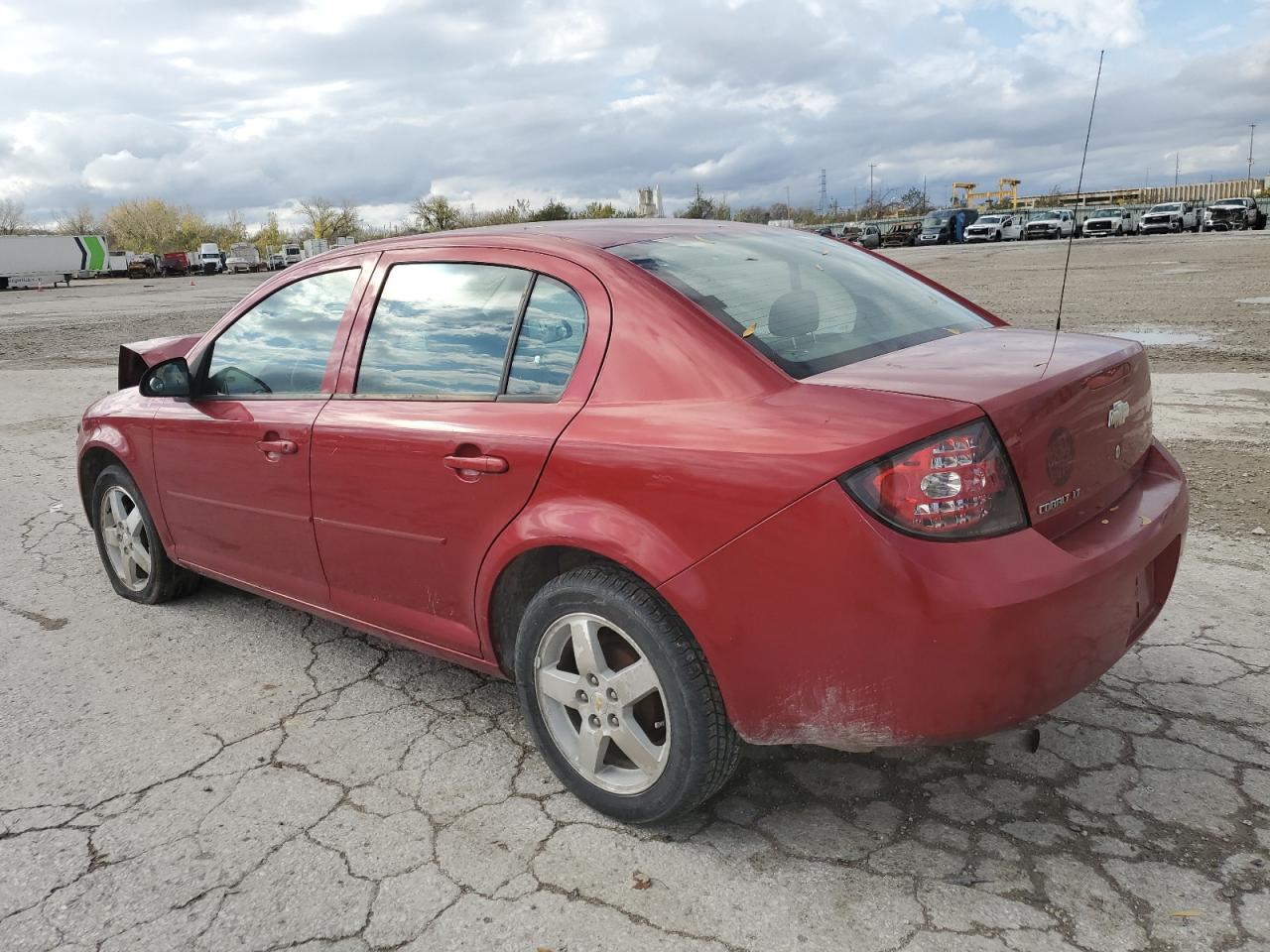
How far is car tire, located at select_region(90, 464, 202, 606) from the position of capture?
4367mm

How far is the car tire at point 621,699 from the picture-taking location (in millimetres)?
2428

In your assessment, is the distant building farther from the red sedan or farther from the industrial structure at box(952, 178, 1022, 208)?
the industrial structure at box(952, 178, 1022, 208)

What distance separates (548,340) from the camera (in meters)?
2.80

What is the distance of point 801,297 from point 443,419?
1.12 meters

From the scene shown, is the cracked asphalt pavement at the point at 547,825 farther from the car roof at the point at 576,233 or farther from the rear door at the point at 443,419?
the car roof at the point at 576,233

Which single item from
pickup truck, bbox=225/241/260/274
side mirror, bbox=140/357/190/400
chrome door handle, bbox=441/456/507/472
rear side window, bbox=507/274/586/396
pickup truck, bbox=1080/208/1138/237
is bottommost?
chrome door handle, bbox=441/456/507/472

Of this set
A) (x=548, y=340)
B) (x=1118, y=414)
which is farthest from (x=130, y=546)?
(x=1118, y=414)

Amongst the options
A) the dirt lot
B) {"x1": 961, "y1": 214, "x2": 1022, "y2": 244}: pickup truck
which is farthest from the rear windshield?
{"x1": 961, "y1": 214, "x2": 1022, "y2": 244}: pickup truck

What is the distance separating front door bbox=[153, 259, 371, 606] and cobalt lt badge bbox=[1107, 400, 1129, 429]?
7.69 feet

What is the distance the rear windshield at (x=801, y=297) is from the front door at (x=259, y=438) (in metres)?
1.19

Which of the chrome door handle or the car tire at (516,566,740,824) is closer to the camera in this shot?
the car tire at (516,566,740,824)

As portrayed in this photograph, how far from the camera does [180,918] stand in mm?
2406

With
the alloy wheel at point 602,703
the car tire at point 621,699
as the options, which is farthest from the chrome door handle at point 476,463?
the alloy wheel at point 602,703

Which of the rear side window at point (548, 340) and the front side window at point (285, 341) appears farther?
the front side window at point (285, 341)
